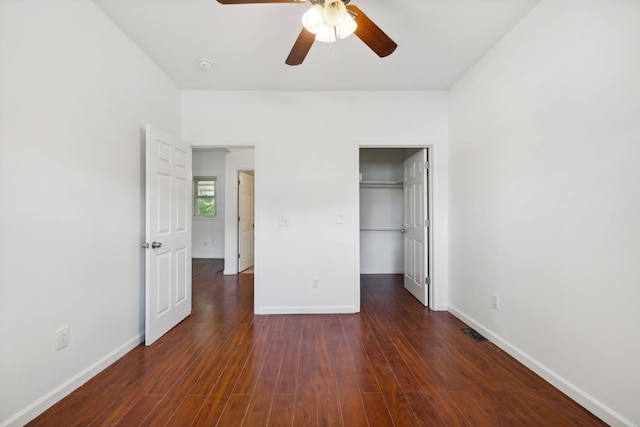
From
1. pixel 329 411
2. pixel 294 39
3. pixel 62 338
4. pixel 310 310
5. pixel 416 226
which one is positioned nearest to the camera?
pixel 329 411

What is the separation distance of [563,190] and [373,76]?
1937 millimetres

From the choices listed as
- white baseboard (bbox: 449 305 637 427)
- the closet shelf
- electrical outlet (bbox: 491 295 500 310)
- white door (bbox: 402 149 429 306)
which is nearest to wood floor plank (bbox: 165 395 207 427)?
white baseboard (bbox: 449 305 637 427)

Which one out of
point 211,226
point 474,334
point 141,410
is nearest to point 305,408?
point 141,410

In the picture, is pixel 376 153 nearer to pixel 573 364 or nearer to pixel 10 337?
pixel 573 364

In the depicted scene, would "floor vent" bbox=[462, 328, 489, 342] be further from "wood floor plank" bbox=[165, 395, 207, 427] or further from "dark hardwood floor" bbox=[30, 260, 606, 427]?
"wood floor plank" bbox=[165, 395, 207, 427]

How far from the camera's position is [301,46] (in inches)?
63.5

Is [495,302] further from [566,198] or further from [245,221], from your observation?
[245,221]

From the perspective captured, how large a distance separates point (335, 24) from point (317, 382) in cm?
219

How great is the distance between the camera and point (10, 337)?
1271mm

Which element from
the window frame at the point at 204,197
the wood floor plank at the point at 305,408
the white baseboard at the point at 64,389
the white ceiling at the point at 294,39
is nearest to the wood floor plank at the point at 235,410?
the wood floor plank at the point at 305,408

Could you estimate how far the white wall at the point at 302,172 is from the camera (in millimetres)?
2859

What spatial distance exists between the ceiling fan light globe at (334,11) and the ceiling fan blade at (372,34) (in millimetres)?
96

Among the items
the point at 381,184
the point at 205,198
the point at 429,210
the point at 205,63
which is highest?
the point at 205,63

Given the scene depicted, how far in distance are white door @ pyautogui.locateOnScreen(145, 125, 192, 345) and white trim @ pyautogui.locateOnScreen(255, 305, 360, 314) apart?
2.95 feet
